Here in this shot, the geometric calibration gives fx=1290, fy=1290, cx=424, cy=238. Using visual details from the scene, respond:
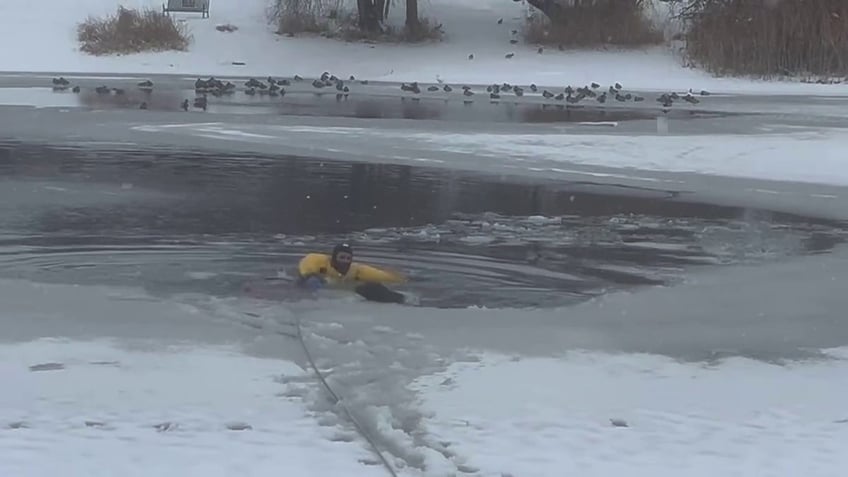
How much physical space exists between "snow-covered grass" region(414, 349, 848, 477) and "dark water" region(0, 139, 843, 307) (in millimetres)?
1914

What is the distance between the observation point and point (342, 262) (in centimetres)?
910

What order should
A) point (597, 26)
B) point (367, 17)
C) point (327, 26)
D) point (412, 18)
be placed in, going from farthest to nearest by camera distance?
point (327, 26)
point (367, 17)
point (412, 18)
point (597, 26)

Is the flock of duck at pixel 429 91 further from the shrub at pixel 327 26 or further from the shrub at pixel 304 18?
the shrub at pixel 304 18

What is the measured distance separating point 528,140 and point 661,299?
974cm

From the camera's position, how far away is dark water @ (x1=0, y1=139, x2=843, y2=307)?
9.63 meters

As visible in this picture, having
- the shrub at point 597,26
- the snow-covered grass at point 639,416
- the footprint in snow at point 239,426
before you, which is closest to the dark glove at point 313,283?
the snow-covered grass at point 639,416

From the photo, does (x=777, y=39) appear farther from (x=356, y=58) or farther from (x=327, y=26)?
(x=327, y=26)

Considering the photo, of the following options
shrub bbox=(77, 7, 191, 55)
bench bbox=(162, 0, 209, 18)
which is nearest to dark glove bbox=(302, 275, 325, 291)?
shrub bbox=(77, 7, 191, 55)

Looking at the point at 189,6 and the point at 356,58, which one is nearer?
the point at 356,58

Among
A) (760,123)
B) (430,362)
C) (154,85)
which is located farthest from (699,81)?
(430,362)

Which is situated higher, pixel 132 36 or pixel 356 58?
pixel 132 36

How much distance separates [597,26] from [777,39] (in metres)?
5.83

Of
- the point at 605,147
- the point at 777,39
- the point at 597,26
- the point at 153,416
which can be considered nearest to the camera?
the point at 153,416

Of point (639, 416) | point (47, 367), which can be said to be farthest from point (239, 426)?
point (639, 416)
